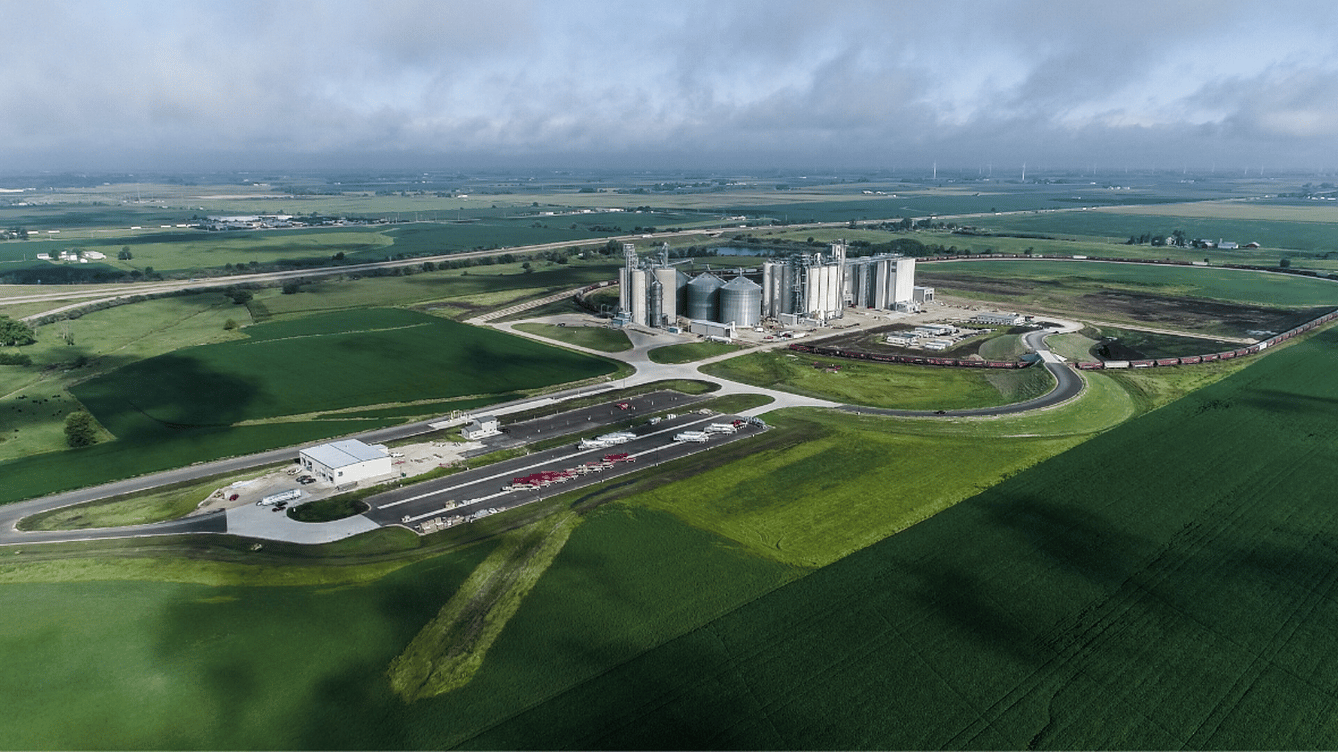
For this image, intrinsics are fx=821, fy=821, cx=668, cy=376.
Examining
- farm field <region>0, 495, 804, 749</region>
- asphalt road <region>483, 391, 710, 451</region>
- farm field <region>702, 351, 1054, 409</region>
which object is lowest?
farm field <region>0, 495, 804, 749</region>

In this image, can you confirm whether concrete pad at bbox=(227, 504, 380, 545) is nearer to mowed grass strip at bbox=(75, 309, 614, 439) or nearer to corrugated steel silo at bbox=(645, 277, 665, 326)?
mowed grass strip at bbox=(75, 309, 614, 439)

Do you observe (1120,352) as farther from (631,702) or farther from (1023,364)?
(631,702)

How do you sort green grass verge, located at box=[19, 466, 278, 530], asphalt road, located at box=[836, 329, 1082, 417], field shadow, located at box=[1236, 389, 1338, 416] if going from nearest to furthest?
green grass verge, located at box=[19, 466, 278, 530] < field shadow, located at box=[1236, 389, 1338, 416] < asphalt road, located at box=[836, 329, 1082, 417]

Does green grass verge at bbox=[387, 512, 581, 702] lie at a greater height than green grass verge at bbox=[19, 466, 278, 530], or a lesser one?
lesser

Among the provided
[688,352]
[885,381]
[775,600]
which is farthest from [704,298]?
[775,600]

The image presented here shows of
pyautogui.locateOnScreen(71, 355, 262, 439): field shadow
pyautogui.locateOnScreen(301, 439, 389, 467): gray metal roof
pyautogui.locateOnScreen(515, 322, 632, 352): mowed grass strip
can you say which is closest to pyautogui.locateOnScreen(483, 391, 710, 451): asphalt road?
pyautogui.locateOnScreen(301, 439, 389, 467): gray metal roof

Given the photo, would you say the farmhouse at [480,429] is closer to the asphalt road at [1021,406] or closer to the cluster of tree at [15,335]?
the asphalt road at [1021,406]
